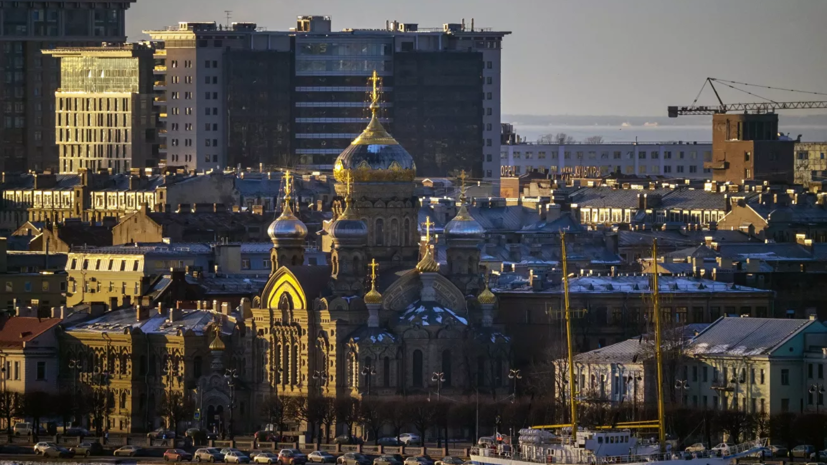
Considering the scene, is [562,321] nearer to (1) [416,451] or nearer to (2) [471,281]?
(2) [471,281]

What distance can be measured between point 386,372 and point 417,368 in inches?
52.7

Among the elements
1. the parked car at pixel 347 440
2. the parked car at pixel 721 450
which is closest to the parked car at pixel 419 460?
the parked car at pixel 347 440

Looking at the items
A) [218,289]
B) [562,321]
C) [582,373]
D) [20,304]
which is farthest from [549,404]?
[20,304]

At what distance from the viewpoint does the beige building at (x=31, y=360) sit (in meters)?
154

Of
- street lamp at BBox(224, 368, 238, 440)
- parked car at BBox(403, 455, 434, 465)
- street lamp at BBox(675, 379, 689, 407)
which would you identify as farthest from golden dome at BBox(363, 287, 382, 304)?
parked car at BBox(403, 455, 434, 465)

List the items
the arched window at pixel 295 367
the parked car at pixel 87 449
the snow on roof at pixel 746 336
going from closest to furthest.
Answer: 1. the parked car at pixel 87 449
2. the snow on roof at pixel 746 336
3. the arched window at pixel 295 367

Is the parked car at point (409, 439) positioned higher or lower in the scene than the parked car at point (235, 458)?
higher

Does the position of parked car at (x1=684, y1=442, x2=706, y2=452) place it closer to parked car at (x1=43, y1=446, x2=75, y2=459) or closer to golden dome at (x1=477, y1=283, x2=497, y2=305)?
golden dome at (x1=477, y1=283, x2=497, y2=305)

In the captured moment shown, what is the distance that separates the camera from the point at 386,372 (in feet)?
475

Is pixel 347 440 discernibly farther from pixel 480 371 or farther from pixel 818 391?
pixel 818 391

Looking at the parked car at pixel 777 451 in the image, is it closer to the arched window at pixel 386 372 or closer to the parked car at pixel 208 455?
the parked car at pixel 208 455

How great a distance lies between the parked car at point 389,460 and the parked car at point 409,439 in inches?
217

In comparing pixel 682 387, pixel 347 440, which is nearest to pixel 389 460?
pixel 347 440

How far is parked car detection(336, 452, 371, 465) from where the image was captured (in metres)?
126
